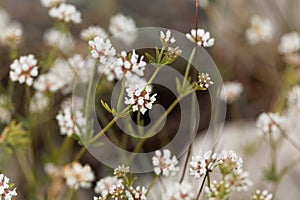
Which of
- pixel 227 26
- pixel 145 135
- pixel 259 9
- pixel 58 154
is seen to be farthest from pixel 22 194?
pixel 259 9

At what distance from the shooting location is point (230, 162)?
0.57 meters

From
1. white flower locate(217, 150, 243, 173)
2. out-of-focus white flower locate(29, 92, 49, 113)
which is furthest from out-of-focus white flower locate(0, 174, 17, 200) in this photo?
out-of-focus white flower locate(29, 92, 49, 113)

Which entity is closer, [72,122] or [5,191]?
[5,191]

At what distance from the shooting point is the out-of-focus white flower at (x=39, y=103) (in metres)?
0.97

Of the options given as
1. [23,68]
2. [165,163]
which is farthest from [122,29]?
[165,163]

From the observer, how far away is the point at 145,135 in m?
0.78

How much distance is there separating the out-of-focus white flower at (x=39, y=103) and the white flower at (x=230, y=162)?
0.45m

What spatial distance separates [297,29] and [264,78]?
18cm

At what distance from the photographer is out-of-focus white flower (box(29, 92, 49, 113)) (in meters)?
0.97

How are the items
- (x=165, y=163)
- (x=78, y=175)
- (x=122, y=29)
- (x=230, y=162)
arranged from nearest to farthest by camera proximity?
(x=230, y=162), (x=165, y=163), (x=78, y=175), (x=122, y=29)

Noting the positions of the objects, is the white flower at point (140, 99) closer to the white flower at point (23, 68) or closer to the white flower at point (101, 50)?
the white flower at point (101, 50)

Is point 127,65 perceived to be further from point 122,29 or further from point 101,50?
point 122,29

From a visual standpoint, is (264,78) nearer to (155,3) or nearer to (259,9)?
(259,9)

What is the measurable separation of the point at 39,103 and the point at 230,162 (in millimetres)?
556
